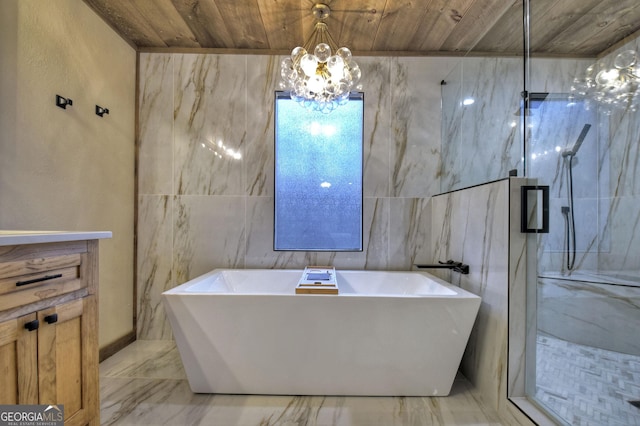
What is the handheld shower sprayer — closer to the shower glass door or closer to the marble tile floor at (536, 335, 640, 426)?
the shower glass door

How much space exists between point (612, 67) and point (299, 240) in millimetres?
2275

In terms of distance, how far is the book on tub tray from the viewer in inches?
63.3

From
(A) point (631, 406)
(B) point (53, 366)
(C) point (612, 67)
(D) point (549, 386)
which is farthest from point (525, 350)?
(B) point (53, 366)

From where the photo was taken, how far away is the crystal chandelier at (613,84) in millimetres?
1460

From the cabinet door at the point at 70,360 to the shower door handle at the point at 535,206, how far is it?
2.06 m

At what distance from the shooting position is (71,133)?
1.79 meters

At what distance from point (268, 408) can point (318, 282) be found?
2.40 ft

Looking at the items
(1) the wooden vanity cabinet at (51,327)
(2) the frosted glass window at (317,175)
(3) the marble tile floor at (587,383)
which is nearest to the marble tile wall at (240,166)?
(2) the frosted glass window at (317,175)

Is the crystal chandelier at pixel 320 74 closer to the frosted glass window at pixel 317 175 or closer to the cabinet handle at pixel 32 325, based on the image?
the frosted glass window at pixel 317 175

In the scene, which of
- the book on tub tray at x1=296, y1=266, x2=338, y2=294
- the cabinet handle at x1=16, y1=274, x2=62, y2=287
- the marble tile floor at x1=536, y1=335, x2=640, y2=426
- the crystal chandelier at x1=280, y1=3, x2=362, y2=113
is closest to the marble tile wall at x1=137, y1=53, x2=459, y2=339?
the book on tub tray at x1=296, y1=266, x2=338, y2=294

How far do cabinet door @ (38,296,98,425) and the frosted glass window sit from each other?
1.53m

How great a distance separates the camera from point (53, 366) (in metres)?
0.98

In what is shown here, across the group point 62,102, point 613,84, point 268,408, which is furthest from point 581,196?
point 62,102

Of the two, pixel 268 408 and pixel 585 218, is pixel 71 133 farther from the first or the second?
pixel 585 218
